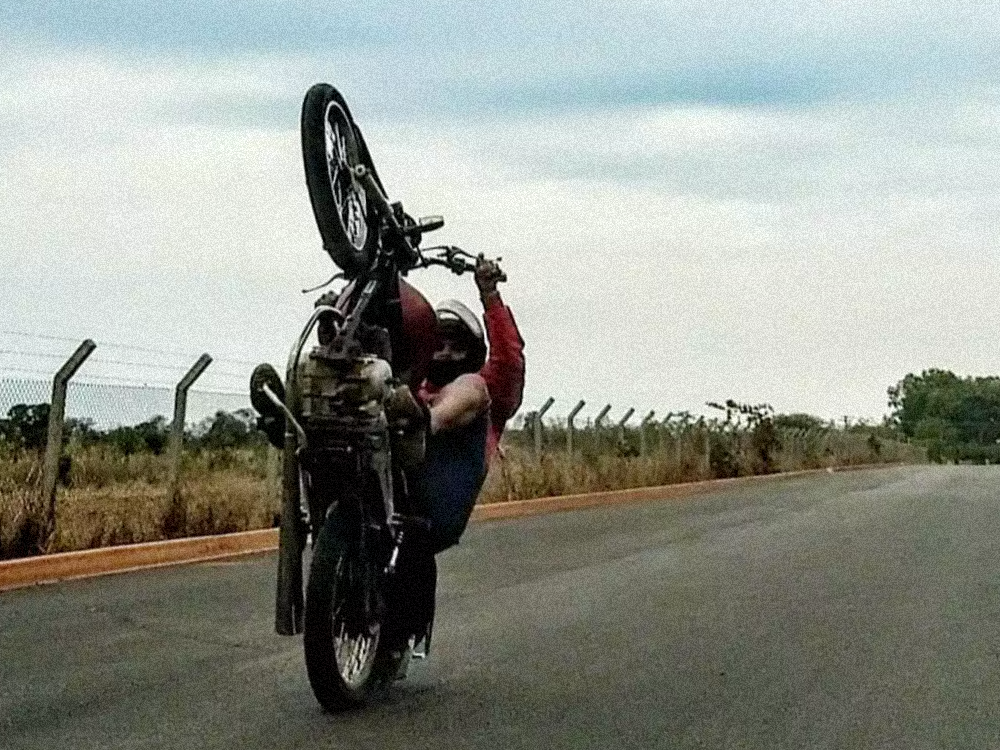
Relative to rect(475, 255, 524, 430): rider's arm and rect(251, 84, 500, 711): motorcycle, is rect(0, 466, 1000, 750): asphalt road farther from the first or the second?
rect(475, 255, 524, 430): rider's arm

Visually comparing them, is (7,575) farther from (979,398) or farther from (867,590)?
(979,398)

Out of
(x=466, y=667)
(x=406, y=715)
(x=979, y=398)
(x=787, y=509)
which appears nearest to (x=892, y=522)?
(x=787, y=509)

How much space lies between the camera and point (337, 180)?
20.9 feet

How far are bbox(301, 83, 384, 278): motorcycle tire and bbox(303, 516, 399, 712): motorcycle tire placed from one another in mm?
987

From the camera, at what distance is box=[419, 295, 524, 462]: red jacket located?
6906mm

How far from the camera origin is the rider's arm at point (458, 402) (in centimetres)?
663

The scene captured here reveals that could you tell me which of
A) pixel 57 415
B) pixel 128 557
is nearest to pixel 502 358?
pixel 128 557

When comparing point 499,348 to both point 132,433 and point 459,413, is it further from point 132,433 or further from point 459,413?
point 132,433

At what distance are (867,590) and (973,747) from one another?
5.41m

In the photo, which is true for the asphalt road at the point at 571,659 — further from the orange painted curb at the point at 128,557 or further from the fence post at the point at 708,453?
the fence post at the point at 708,453

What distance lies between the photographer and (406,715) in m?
6.58

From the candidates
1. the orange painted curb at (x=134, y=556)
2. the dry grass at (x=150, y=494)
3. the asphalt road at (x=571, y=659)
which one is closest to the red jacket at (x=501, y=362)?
the dry grass at (x=150, y=494)

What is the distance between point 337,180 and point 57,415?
7.78 m

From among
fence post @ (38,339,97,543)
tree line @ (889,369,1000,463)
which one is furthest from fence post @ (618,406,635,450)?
tree line @ (889,369,1000,463)
